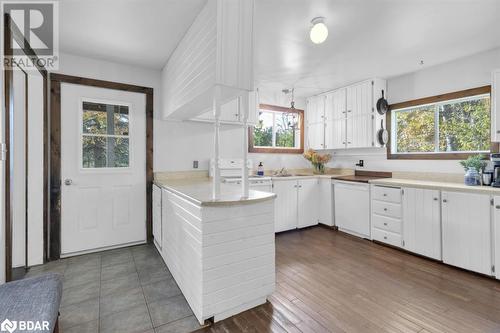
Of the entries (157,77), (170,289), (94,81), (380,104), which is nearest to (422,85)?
(380,104)

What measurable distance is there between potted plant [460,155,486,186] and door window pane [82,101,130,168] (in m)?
4.13

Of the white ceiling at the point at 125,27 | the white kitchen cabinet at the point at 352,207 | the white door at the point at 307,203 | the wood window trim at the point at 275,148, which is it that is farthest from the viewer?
the wood window trim at the point at 275,148

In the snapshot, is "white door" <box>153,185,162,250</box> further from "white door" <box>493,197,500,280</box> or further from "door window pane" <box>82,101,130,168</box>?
"white door" <box>493,197,500,280</box>

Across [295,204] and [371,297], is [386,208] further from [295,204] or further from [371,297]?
[371,297]

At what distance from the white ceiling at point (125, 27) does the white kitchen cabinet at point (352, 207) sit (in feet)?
9.97

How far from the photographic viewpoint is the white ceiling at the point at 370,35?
6.48 ft

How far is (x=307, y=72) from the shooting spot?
3465 mm

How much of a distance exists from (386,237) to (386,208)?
0.39m

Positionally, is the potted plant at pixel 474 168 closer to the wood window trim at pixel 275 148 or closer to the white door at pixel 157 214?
the wood window trim at pixel 275 148

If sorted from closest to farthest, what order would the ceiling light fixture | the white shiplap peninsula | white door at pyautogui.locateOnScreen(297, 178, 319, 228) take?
the white shiplap peninsula
the ceiling light fixture
white door at pyautogui.locateOnScreen(297, 178, 319, 228)

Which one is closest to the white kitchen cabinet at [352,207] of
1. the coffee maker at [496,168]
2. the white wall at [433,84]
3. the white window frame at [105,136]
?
the white wall at [433,84]

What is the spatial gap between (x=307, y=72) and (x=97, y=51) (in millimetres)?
2718

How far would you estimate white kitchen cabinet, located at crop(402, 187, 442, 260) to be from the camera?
266 centimetres

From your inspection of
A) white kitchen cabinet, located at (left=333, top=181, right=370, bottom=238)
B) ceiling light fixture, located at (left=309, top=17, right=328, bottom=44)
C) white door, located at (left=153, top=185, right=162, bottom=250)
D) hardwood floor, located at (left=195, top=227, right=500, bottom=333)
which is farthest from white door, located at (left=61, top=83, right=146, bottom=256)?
white kitchen cabinet, located at (left=333, top=181, right=370, bottom=238)
